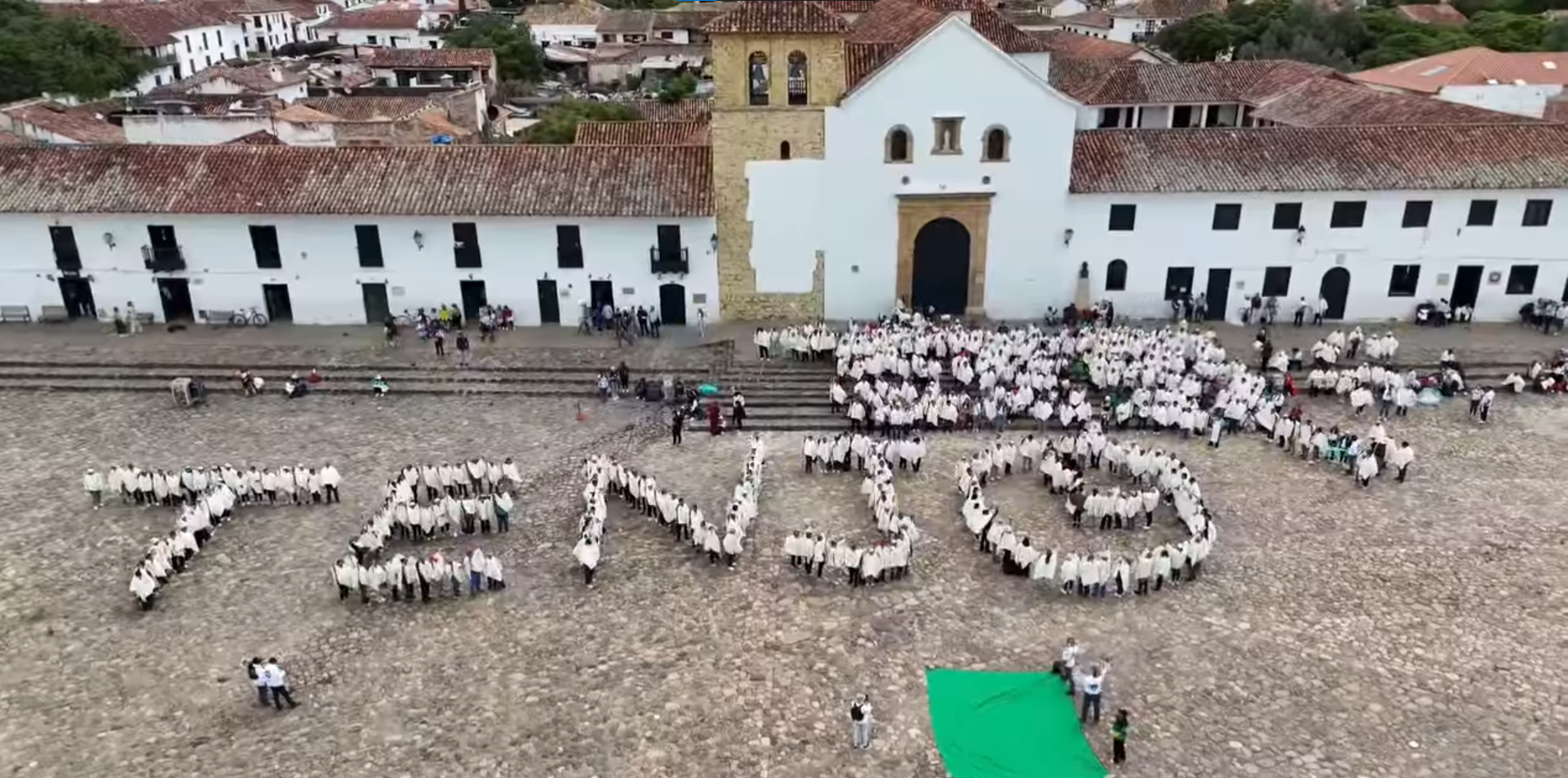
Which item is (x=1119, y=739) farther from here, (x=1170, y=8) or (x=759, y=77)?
(x=1170, y=8)

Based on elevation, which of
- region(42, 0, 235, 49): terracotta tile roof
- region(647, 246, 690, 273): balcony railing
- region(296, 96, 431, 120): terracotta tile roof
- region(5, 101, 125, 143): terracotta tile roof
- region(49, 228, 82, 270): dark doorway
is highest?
region(42, 0, 235, 49): terracotta tile roof

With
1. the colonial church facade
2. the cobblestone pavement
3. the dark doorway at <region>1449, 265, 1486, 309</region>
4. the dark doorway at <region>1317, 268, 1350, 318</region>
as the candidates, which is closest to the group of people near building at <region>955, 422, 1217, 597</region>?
the cobblestone pavement

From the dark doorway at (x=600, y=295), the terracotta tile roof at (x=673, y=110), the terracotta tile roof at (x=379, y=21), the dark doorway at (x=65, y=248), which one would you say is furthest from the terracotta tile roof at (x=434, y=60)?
the dark doorway at (x=600, y=295)

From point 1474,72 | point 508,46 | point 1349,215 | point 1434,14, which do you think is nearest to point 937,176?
point 1349,215

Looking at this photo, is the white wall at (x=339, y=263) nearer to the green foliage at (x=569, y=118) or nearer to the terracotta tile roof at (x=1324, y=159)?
the terracotta tile roof at (x=1324, y=159)

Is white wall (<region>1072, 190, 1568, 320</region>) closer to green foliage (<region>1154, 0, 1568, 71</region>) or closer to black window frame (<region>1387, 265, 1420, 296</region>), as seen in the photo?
black window frame (<region>1387, 265, 1420, 296</region>)
